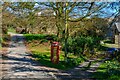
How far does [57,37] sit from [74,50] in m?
3.36

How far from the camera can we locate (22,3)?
1698cm

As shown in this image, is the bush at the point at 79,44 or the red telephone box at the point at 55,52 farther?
the bush at the point at 79,44

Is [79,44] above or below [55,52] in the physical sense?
below

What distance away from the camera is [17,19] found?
760 inches

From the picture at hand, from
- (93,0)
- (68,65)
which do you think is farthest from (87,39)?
(68,65)

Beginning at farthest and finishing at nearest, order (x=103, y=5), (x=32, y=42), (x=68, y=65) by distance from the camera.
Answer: (x=32, y=42)
(x=103, y=5)
(x=68, y=65)

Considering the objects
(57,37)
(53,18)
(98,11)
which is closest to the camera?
(98,11)

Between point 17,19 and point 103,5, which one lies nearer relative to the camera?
point 103,5

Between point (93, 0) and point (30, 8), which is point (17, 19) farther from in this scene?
point (93, 0)

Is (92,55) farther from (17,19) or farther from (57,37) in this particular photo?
(17,19)

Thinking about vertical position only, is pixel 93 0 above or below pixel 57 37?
above

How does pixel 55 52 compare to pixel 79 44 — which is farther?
pixel 79 44

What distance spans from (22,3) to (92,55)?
6931 millimetres

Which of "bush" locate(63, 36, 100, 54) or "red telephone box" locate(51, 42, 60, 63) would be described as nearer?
"red telephone box" locate(51, 42, 60, 63)
